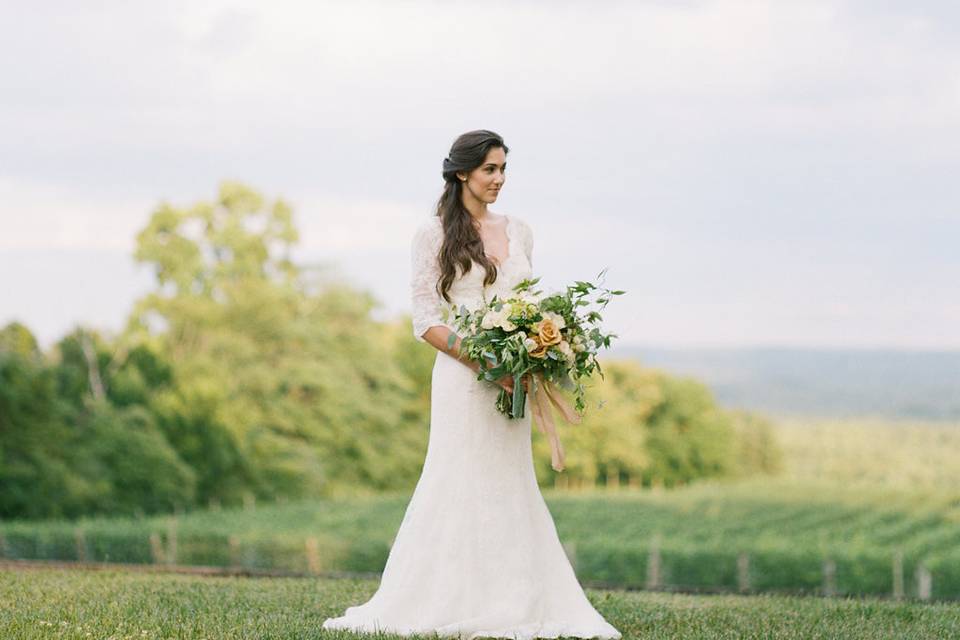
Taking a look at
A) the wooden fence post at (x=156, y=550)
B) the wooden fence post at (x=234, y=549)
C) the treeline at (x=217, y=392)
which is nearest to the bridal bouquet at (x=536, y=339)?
the wooden fence post at (x=156, y=550)

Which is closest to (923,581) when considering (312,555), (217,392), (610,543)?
(610,543)

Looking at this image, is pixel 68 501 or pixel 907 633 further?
pixel 68 501

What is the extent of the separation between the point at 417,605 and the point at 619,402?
234ft

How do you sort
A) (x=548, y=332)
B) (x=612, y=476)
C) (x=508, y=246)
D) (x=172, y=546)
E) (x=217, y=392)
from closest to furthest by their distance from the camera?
(x=548, y=332), (x=508, y=246), (x=172, y=546), (x=217, y=392), (x=612, y=476)

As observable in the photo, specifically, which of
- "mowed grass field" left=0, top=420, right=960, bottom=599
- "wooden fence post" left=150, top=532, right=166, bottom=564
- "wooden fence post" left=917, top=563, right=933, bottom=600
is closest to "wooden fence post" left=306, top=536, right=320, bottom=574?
"mowed grass field" left=0, top=420, right=960, bottom=599

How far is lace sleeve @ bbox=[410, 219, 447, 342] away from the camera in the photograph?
5961 mm

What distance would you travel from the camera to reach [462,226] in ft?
19.7

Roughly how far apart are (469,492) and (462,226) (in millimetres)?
1214

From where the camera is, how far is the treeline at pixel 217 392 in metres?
37.9

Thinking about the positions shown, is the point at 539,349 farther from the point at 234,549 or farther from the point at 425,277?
the point at 234,549

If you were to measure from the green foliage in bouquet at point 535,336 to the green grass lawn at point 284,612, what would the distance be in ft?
4.08

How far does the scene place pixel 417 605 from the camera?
592 centimetres

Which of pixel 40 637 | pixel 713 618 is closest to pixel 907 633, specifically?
pixel 713 618

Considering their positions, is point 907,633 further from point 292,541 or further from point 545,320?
point 292,541
